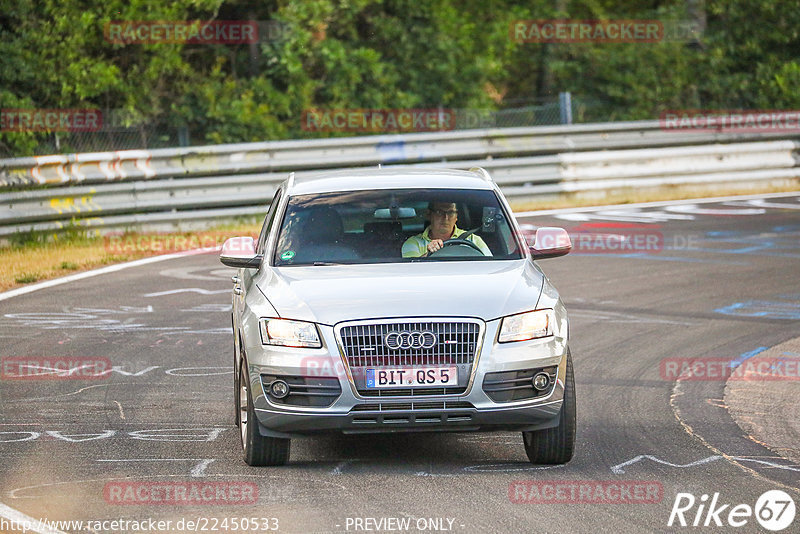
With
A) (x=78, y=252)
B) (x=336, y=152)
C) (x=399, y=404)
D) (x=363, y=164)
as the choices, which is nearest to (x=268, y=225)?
(x=399, y=404)

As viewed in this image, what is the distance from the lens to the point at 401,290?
24.1 ft

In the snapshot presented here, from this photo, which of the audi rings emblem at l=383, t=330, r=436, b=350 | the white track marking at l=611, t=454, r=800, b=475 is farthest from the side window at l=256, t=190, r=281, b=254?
the white track marking at l=611, t=454, r=800, b=475

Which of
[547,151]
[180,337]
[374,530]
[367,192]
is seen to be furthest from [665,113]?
[374,530]

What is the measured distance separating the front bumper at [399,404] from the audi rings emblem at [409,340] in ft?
0.83

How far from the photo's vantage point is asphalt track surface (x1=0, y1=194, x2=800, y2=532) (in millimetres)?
6512

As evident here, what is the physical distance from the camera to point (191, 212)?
785 inches

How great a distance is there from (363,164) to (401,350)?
15.1 m

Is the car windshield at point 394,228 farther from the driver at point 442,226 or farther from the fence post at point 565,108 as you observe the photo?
the fence post at point 565,108

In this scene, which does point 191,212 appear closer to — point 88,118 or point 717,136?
point 88,118

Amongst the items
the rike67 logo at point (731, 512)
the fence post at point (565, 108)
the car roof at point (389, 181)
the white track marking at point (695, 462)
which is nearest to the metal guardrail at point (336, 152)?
the fence post at point (565, 108)

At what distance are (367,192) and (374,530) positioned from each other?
306 centimetres

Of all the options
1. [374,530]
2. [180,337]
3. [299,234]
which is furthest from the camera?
[180,337]

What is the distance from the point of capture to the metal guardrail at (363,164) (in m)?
18.9

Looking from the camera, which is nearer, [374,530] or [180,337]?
[374,530]
